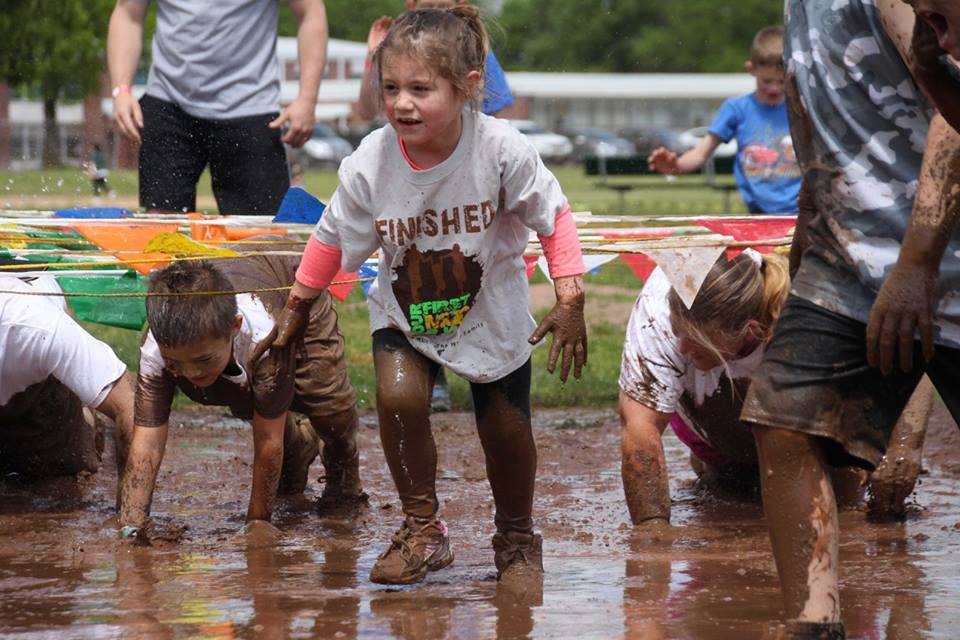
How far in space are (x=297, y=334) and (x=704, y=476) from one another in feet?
6.90

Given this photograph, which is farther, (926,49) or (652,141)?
(652,141)

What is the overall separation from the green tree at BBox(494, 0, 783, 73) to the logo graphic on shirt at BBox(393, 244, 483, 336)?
76.7 meters

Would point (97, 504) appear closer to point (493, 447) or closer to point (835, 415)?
point (493, 447)

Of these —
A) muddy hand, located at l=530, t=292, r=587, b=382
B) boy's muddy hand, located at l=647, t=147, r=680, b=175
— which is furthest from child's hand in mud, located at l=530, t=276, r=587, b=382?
boy's muddy hand, located at l=647, t=147, r=680, b=175

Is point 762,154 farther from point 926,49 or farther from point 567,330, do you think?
point 926,49

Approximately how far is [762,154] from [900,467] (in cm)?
344

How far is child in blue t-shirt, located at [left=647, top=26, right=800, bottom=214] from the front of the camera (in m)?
8.17

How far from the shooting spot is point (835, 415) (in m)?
3.25

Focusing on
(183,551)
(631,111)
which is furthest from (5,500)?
(631,111)

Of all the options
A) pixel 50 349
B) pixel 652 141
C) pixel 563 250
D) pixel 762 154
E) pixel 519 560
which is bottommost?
pixel 519 560

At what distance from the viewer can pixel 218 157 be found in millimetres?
6551

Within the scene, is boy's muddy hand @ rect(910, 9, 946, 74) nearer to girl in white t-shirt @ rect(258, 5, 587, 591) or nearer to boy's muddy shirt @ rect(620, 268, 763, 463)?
girl in white t-shirt @ rect(258, 5, 587, 591)

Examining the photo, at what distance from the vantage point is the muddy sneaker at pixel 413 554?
4070 mm

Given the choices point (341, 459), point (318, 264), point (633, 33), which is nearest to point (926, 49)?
point (318, 264)
